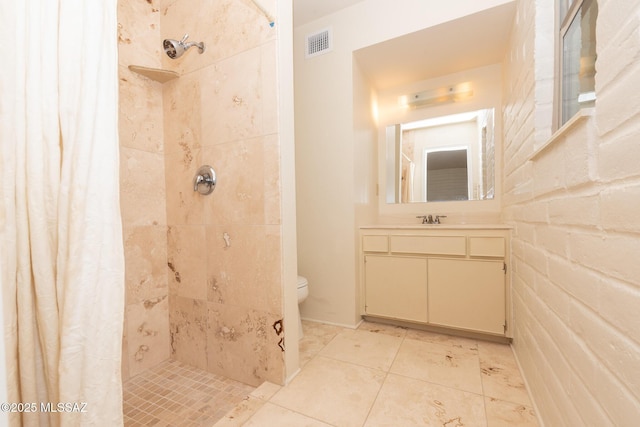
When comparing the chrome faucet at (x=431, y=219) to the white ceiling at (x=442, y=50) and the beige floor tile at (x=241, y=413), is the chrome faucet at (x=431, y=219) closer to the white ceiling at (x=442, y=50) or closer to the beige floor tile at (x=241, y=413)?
the white ceiling at (x=442, y=50)

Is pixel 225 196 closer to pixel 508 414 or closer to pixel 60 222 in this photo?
pixel 60 222

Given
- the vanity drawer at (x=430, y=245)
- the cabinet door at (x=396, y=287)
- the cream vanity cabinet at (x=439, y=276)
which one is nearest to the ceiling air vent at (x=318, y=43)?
the cream vanity cabinet at (x=439, y=276)

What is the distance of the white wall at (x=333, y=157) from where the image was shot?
6.49 ft

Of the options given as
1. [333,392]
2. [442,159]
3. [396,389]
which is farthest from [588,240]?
[442,159]

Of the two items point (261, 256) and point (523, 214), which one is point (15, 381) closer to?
point (261, 256)

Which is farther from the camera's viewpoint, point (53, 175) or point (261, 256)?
point (261, 256)

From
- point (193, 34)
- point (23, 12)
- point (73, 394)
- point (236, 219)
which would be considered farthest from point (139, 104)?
point (73, 394)

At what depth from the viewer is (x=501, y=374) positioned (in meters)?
1.39

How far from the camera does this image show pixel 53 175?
0.64m

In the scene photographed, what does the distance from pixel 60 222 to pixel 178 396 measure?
3.54 ft

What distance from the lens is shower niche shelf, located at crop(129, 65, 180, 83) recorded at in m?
1.43

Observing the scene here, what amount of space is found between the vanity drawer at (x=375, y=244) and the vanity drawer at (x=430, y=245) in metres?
0.05

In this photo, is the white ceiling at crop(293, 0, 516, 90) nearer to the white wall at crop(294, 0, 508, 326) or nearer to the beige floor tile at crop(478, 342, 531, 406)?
the white wall at crop(294, 0, 508, 326)

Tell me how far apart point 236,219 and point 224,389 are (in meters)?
0.86
